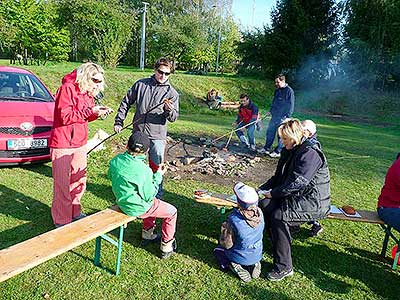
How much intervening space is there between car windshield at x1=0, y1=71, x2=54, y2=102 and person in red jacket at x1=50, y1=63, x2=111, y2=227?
3.15 m

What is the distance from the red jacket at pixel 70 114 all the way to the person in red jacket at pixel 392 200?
11.5ft

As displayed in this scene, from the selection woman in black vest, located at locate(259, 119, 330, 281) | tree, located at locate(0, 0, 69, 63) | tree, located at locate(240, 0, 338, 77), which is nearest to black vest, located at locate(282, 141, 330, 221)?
woman in black vest, located at locate(259, 119, 330, 281)

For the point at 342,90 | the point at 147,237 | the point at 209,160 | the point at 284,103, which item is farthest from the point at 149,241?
the point at 342,90

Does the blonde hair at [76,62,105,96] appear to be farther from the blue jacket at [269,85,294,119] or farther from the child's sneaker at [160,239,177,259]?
the blue jacket at [269,85,294,119]

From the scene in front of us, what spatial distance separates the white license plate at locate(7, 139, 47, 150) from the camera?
5855 mm

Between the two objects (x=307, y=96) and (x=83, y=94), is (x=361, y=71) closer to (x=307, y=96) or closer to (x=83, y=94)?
(x=307, y=96)

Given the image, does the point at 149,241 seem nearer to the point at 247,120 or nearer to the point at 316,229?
the point at 316,229

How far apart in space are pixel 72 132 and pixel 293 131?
→ 2.55 meters

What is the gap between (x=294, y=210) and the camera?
3.85 m

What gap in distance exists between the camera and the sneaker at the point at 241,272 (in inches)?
144

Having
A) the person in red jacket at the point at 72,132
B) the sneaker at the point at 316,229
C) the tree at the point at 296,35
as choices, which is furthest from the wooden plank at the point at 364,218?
the tree at the point at 296,35

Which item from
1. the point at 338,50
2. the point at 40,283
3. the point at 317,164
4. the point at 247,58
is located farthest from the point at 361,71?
the point at 40,283

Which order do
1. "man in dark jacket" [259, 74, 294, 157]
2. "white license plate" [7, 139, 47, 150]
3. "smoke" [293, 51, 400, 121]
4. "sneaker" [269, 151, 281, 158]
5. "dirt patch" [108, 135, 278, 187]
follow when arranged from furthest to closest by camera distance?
1. "smoke" [293, 51, 400, 121]
2. "sneaker" [269, 151, 281, 158]
3. "man in dark jacket" [259, 74, 294, 157]
4. "dirt patch" [108, 135, 278, 187]
5. "white license plate" [7, 139, 47, 150]

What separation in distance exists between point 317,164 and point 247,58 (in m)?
25.2
